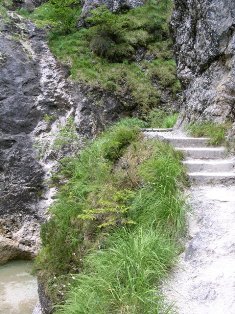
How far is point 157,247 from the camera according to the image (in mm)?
4410

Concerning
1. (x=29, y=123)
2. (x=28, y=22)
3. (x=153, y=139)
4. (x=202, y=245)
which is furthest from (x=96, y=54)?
(x=202, y=245)

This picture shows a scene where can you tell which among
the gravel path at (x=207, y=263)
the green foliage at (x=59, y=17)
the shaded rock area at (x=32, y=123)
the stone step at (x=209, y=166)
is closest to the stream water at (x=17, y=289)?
the shaded rock area at (x=32, y=123)

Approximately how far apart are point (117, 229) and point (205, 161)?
2.36m

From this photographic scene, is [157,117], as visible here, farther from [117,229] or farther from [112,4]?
[117,229]

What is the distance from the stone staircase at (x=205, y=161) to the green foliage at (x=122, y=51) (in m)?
6.23

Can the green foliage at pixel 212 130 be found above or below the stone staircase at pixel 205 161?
above

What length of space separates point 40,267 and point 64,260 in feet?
2.14

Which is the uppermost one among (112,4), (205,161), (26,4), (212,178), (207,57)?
(26,4)

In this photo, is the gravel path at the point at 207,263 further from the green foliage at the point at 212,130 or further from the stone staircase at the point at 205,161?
the green foliage at the point at 212,130

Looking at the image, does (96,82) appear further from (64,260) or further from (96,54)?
(64,260)

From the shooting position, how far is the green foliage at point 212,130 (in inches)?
296

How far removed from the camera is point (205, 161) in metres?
6.82

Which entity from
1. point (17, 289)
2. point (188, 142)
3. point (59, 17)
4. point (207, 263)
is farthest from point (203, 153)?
point (59, 17)

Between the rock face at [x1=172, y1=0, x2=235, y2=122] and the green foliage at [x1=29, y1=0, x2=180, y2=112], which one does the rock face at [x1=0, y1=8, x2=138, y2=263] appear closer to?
the green foliage at [x1=29, y1=0, x2=180, y2=112]
